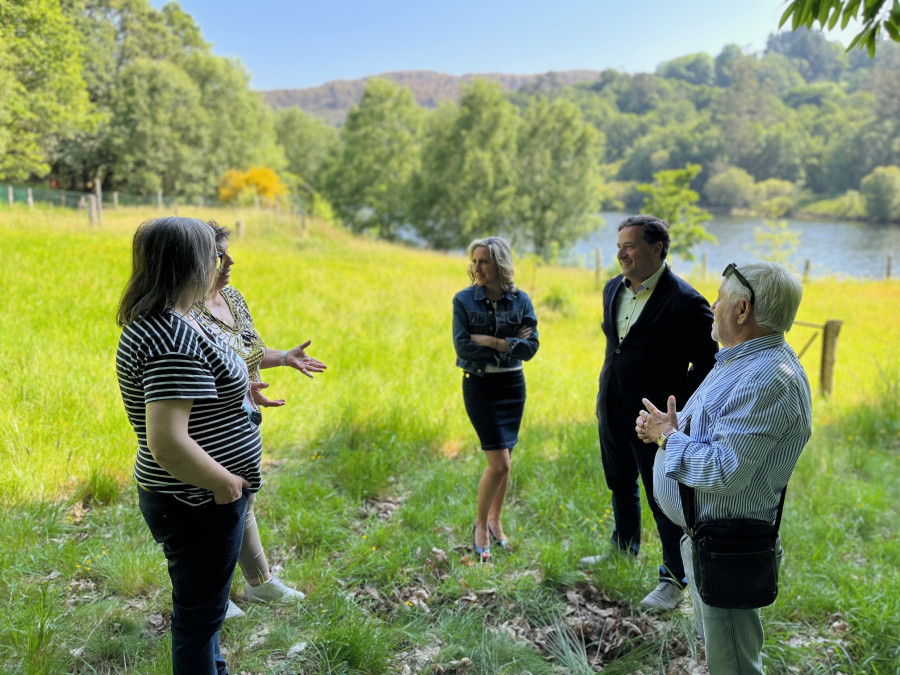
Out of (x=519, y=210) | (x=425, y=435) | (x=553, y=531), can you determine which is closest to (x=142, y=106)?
(x=519, y=210)

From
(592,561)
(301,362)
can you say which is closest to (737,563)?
(592,561)

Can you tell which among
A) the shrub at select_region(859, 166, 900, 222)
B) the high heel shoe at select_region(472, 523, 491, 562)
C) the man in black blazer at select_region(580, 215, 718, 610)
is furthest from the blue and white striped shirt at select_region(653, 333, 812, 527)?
the shrub at select_region(859, 166, 900, 222)

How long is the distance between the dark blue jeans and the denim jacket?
1.56m

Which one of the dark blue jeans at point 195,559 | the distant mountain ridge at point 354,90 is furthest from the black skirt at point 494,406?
the distant mountain ridge at point 354,90

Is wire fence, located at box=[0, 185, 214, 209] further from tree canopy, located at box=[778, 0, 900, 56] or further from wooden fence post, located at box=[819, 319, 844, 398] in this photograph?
wooden fence post, located at box=[819, 319, 844, 398]

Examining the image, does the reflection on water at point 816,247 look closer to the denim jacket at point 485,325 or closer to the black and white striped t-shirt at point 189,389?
the denim jacket at point 485,325

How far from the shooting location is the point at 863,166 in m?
68.8

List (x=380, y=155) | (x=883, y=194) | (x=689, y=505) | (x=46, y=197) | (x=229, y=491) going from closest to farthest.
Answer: (x=229, y=491) < (x=689, y=505) < (x=46, y=197) < (x=380, y=155) < (x=883, y=194)

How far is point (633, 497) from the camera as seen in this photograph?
3137 mm

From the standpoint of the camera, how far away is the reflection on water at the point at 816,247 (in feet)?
105

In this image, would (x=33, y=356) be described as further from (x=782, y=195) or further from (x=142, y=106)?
(x=782, y=195)

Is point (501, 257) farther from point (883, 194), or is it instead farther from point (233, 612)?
point (883, 194)

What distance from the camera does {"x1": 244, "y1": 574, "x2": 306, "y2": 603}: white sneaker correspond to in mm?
2756

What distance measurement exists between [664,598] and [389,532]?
1545 millimetres
